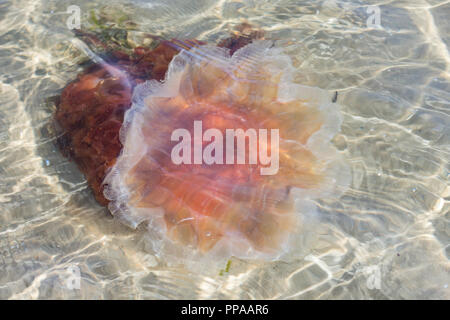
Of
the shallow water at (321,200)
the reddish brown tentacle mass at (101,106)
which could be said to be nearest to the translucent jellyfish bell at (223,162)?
the reddish brown tentacle mass at (101,106)

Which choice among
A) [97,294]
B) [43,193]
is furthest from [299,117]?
[43,193]

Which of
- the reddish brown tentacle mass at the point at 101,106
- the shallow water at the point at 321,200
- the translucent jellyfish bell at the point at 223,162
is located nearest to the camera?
the translucent jellyfish bell at the point at 223,162

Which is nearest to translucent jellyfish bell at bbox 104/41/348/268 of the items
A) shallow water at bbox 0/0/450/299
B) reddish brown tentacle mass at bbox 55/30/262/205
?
reddish brown tentacle mass at bbox 55/30/262/205

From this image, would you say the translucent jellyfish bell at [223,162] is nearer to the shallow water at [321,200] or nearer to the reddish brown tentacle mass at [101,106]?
the reddish brown tentacle mass at [101,106]

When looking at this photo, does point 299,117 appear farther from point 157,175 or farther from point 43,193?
point 43,193

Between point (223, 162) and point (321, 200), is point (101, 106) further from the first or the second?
point (321, 200)

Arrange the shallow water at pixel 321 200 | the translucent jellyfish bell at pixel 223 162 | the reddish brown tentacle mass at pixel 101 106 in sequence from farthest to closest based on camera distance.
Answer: the reddish brown tentacle mass at pixel 101 106, the shallow water at pixel 321 200, the translucent jellyfish bell at pixel 223 162

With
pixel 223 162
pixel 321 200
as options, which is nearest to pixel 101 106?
pixel 223 162
